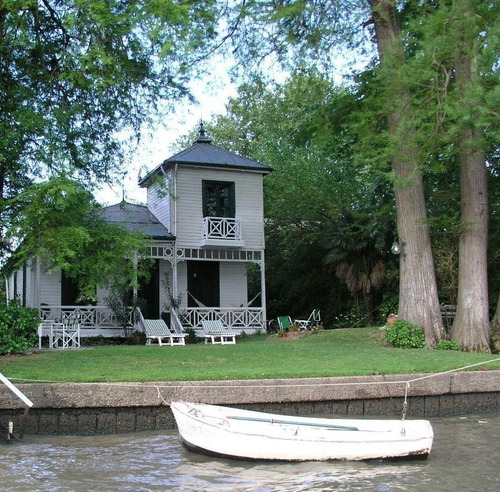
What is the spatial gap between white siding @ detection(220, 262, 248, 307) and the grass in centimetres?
719

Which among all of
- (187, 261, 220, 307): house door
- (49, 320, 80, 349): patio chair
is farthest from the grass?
(187, 261, 220, 307): house door

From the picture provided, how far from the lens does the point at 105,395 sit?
10.0 metres

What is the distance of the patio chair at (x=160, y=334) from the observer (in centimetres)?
2011

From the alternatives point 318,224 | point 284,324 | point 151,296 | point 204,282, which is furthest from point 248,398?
point 318,224

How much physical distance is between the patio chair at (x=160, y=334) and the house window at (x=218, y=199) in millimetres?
5561

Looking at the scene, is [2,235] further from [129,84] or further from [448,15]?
[448,15]

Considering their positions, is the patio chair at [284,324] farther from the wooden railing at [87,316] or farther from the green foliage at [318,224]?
the wooden railing at [87,316]

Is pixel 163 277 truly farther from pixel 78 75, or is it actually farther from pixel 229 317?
pixel 78 75

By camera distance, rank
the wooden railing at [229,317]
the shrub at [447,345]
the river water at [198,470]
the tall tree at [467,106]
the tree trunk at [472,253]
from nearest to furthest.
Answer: the river water at [198,470] → the tall tree at [467,106] → the tree trunk at [472,253] → the shrub at [447,345] → the wooden railing at [229,317]

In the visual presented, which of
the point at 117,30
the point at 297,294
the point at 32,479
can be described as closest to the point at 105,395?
the point at 32,479

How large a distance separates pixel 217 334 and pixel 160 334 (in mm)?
1821

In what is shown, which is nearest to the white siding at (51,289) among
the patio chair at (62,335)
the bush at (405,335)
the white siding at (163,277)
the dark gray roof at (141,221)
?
the dark gray roof at (141,221)

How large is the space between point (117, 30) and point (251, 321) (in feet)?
41.7

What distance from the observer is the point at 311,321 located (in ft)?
85.0
